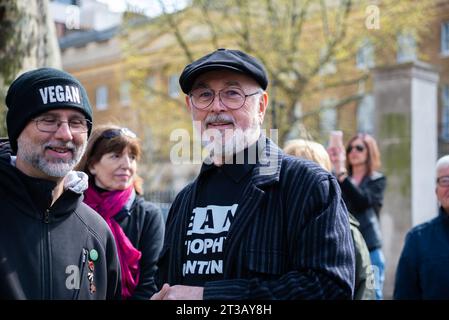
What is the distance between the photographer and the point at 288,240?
97.3 inches

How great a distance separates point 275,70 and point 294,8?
71.3 inches

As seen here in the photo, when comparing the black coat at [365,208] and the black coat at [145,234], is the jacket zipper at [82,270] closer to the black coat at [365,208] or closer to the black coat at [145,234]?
the black coat at [145,234]

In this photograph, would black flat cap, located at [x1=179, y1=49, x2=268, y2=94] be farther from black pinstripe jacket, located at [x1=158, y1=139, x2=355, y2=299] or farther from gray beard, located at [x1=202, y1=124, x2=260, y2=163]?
black pinstripe jacket, located at [x1=158, y1=139, x2=355, y2=299]

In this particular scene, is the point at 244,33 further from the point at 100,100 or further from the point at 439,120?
the point at 100,100

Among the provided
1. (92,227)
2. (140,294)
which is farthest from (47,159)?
(140,294)

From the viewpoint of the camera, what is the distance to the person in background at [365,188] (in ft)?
17.8

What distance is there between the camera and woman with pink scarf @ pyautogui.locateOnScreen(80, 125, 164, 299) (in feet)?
13.6

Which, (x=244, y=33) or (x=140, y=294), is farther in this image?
(x=244, y=33)

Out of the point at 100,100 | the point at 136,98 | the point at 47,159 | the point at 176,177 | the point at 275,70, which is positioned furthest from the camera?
the point at 100,100

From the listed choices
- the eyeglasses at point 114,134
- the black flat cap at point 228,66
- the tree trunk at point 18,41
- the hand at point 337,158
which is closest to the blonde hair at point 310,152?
the hand at point 337,158

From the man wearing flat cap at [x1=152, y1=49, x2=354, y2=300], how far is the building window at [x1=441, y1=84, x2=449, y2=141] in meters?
26.3

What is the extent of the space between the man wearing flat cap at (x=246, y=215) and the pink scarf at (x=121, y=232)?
3.91 ft

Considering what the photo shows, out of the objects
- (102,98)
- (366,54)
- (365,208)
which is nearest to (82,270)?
(365,208)

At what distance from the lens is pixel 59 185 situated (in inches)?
114
